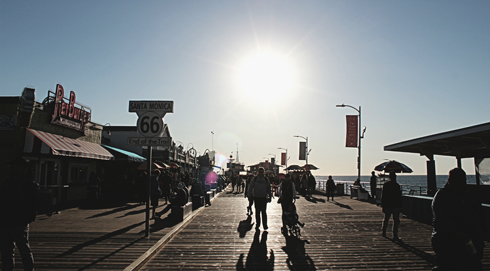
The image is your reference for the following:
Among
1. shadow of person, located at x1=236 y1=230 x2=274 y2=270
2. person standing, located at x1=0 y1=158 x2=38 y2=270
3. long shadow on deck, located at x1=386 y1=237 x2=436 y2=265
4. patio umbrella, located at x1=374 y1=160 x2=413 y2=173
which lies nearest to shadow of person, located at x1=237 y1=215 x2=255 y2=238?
shadow of person, located at x1=236 y1=230 x2=274 y2=270

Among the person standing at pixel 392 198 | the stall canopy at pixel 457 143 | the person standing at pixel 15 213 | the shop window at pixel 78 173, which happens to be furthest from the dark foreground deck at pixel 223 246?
the shop window at pixel 78 173

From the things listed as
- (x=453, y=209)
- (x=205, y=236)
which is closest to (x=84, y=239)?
(x=205, y=236)

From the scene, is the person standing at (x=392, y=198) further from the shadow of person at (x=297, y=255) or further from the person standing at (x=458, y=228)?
the person standing at (x=458, y=228)

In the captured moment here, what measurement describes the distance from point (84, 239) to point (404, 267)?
7.13 metres

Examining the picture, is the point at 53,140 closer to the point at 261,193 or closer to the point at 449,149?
the point at 261,193

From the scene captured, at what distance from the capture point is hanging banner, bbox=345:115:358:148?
25875 millimetres

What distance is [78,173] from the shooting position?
18.4m

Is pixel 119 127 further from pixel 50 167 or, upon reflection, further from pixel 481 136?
pixel 481 136

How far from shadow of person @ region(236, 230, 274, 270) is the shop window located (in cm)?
1338

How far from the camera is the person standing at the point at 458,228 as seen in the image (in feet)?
12.5

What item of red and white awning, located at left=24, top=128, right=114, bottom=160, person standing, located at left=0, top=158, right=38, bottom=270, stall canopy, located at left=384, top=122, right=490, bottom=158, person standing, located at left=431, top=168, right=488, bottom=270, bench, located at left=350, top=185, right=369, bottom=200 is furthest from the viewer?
bench, located at left=350, top=185, right=369, bottom=200

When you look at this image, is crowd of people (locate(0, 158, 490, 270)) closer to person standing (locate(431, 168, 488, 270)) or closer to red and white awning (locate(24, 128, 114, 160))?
person standing (locate(431, 168, 488, 270))

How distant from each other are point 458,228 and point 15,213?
18.4 ft

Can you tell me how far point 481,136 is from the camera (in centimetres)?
1357
